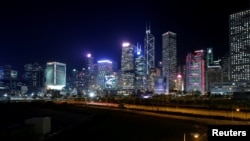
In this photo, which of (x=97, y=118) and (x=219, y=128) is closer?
(x=219, y=128)

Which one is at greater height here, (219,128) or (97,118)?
(219,128)

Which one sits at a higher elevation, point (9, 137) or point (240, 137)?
point (240, 137)

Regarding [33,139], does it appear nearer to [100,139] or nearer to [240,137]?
[100,139]

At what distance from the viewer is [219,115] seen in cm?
4278

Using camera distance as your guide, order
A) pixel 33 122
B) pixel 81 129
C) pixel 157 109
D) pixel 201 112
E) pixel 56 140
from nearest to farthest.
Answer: pixel 56 140
pixel 33 122
pixel 81 129
pixel 201 112
pixel 157 109

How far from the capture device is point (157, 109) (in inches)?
2306

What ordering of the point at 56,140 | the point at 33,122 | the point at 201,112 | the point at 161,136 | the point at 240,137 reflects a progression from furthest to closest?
the point at 201,112 → the point at 33,122 → the point at 161,136 → the point at 56,140 → the point at 240,137

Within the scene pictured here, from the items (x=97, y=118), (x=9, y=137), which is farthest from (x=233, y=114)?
(x=9, y=137)

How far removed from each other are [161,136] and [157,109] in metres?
33.7

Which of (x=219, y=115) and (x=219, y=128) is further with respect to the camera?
(x=219, y=115)

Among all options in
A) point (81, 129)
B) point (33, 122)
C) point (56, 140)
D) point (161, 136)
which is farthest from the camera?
point (81, 129)

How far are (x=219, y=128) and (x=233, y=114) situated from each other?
36.8 m

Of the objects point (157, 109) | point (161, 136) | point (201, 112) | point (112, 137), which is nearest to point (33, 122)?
point (112, 137)

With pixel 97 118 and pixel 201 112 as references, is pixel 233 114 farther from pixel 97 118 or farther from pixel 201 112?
pixel 97 118
